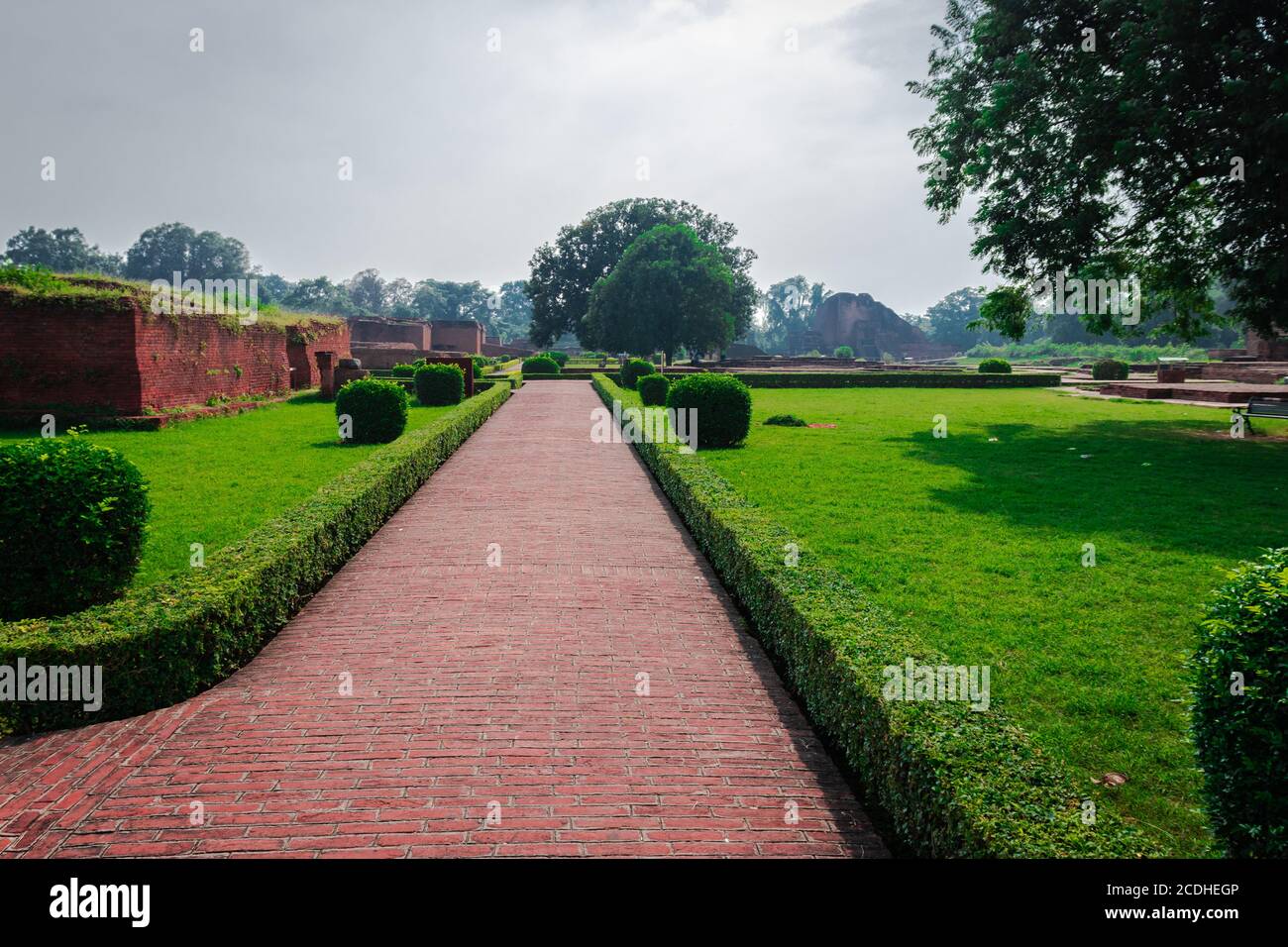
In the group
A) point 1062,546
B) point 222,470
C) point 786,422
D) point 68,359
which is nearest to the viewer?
point 1062,546

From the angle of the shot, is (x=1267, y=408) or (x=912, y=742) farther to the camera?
(x=1267, y=408)

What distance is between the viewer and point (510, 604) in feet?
18.3

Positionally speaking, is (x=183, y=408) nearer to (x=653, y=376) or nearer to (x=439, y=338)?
(x=653, y=376)

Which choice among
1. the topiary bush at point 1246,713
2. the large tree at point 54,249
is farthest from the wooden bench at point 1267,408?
the large tree at point 54,249

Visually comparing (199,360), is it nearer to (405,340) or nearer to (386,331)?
(386,331)

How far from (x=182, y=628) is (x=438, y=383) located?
693 inches

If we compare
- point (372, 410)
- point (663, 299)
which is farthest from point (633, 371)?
point (372, 410)

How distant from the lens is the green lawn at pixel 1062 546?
372 centimetres

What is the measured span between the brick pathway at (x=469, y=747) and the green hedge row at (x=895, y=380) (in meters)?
28.2

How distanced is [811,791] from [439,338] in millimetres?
64565

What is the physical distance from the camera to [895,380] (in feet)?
112

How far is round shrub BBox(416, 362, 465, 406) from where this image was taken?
2105cm

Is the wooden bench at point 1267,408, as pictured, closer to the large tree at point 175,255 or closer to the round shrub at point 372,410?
the round shrub at point 372,410
